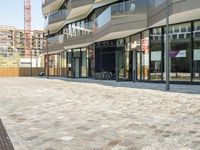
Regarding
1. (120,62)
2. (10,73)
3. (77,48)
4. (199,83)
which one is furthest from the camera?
(10,73)

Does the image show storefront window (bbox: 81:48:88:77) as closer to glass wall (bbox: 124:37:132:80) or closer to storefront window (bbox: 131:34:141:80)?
glass wall (bbox: 124:37:132:80)

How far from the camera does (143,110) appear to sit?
446 inches

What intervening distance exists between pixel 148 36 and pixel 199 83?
5.96m

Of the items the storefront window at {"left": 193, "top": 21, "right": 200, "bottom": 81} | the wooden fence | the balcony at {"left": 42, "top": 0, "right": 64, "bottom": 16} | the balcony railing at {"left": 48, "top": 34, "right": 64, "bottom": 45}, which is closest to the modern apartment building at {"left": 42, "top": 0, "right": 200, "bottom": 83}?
the storefront window at {"left": 193, "top": 21, "right": 200, "bottom": 81}

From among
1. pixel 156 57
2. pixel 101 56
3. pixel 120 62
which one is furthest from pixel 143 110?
pixel 101 56

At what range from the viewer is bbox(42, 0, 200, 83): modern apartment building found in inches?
877

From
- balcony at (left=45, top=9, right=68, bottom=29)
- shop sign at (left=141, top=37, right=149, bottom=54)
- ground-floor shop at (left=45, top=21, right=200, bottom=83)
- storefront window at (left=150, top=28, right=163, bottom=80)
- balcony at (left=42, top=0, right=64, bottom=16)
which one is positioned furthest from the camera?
balcony at (left=42, top=0, right=64, bottom=16)

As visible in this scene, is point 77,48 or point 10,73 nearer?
point 77,48

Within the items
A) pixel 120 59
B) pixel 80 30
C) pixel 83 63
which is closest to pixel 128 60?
pixel 120 59

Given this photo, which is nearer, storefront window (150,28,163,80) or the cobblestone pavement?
the cobblestone pavement

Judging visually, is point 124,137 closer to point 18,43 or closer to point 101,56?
point 101,56

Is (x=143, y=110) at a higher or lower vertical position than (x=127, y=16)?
lower

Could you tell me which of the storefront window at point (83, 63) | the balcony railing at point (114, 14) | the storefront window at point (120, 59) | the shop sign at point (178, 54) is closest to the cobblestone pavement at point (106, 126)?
the shop sign at point (178, 54)

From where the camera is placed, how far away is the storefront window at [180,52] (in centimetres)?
2275
